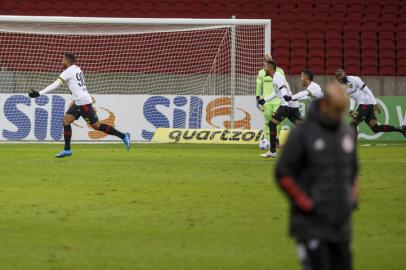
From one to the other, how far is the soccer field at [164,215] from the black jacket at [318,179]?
8.72 ft

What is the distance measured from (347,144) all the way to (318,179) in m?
0.29

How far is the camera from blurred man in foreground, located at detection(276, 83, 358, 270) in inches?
238

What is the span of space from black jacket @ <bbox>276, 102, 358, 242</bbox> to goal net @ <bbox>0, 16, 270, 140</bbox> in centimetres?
2050

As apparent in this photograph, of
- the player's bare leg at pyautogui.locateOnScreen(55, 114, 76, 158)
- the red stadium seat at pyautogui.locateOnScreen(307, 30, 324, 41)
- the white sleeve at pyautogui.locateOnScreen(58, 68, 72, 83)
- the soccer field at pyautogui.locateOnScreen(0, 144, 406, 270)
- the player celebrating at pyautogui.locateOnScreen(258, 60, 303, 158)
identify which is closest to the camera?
the soccer field at pyautogui.locateOnScreen(0, 144, 406, 270)

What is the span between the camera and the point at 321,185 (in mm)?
6117

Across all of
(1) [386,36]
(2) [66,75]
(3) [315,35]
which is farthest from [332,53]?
(2) [66,75]

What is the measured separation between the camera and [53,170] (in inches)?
715

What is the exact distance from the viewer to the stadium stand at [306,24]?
31.8 metres

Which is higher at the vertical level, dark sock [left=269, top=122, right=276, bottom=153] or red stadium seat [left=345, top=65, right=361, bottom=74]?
red stadium seat [left=345, top=65, right=361, bottom=74]

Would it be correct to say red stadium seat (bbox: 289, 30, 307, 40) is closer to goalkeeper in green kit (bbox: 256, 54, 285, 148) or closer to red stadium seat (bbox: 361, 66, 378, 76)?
red stadium seat (bbox: 361, 66, 378, 76)

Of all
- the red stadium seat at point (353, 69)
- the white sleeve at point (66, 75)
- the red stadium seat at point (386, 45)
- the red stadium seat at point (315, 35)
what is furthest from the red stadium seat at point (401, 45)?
the white sleeve at point (66, 75)

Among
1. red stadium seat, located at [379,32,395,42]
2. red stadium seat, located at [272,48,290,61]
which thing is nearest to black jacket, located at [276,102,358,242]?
red stadium seat, located at [272,48,290,61]

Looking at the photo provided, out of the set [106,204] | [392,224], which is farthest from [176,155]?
[392,224]

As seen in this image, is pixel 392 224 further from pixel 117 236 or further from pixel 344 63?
pixel 344 63
